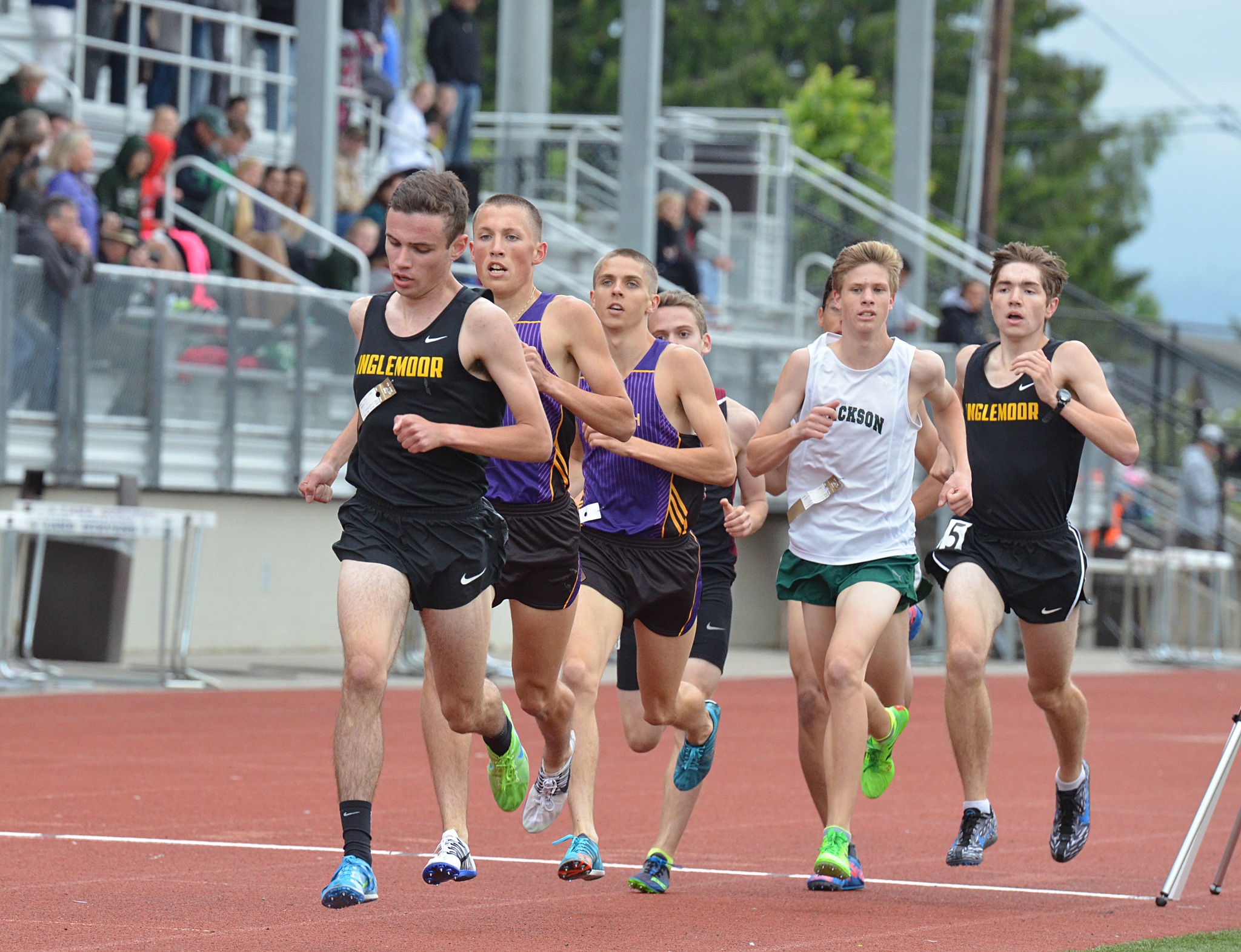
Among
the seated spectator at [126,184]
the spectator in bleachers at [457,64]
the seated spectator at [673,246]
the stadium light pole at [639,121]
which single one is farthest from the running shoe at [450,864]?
the spectator in bleachers at [457,64]

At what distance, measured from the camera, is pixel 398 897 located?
24.2ft

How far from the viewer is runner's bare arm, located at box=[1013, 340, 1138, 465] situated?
26.7 ft

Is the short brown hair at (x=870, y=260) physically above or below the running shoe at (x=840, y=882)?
above

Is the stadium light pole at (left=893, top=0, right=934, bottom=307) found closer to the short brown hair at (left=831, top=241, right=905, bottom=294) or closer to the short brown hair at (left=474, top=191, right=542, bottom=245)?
the short brown hair at (left=831, top=241, right=905, bottom=294)

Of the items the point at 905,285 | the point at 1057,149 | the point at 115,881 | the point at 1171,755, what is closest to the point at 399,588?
the point at 115,881

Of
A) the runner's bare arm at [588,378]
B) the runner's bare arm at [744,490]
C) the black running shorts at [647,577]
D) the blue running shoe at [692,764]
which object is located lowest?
the blue running shoe at [692,764]

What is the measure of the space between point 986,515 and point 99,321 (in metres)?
9.54

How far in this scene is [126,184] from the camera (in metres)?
17.2

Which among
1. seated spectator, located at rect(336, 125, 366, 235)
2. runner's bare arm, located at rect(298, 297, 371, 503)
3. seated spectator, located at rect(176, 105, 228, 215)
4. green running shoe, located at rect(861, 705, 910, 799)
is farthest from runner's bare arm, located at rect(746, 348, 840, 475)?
seated spectator, located at rect(336, 125, 366, 235)

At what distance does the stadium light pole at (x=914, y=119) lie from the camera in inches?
1004

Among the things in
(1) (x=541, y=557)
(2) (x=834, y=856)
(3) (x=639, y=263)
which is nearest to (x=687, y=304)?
(3) (x=639, y=263)

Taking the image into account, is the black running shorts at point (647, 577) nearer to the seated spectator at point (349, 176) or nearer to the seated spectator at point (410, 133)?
the seated spectator at point (349, 176)

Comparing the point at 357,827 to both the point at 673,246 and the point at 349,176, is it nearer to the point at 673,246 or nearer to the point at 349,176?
the point at 349,176

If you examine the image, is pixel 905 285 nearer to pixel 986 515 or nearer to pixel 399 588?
pixel 986 515
